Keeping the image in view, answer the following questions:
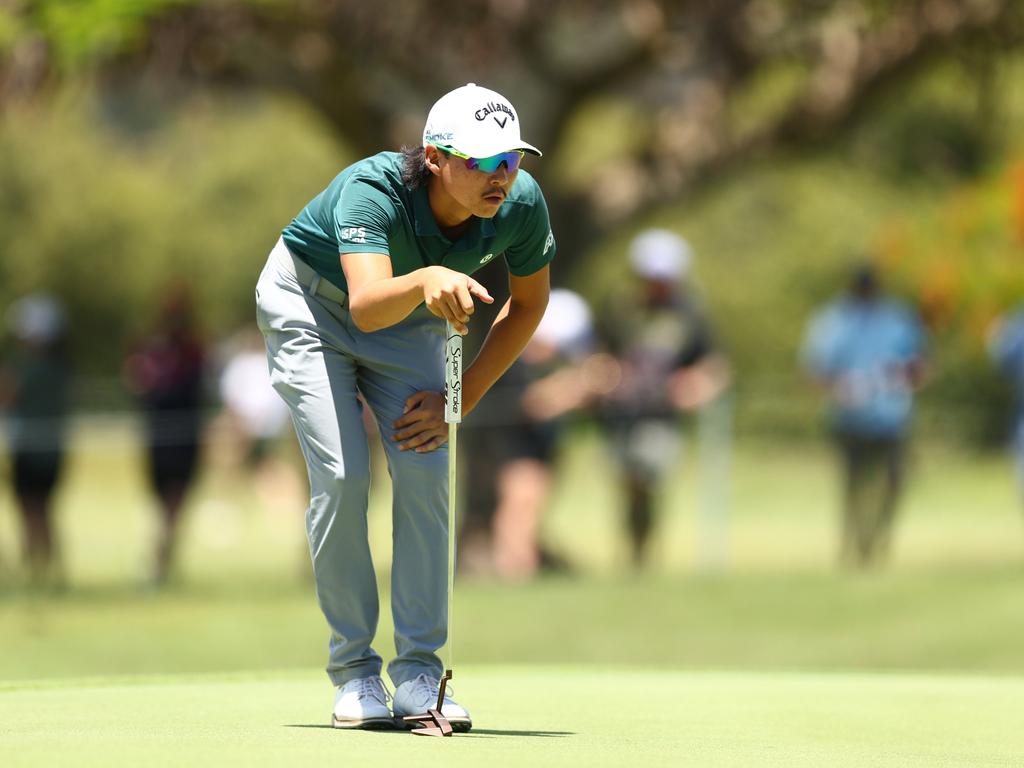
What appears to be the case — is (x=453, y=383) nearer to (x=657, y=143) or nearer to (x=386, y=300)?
(x=386, y=300)

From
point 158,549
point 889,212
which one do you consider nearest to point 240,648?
point 158,549

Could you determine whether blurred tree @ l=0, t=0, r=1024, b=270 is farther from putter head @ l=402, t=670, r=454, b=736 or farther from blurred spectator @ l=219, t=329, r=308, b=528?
putter head @ l=402, t=670, r=454, b=736

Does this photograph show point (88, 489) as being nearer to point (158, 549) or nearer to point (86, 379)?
point (158, 549)

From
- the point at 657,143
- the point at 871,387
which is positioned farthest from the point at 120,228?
the point at 871,387

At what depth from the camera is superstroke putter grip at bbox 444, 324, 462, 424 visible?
5.43m

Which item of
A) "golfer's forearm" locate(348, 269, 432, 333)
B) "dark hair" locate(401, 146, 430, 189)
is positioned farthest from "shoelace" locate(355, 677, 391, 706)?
"dark hair" locate(401, 146, 430, 189)

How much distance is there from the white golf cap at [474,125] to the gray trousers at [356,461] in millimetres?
618

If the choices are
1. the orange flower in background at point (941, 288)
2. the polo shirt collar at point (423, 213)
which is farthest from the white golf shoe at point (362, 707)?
the orange flower in background at point (941, 288)

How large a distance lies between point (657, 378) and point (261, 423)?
4.07 meters

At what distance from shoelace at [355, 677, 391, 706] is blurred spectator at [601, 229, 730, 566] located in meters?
7.32

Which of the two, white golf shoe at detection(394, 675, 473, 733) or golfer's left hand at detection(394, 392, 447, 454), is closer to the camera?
white golf shoe at detection(394, 675, 473, 733)

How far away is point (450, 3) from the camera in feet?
42.3

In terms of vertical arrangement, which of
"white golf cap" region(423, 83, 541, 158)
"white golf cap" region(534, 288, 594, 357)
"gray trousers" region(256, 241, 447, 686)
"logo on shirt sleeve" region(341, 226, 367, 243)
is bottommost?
"gray trousers" region(256, 241, 447, 686)

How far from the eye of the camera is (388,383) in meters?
5.70
